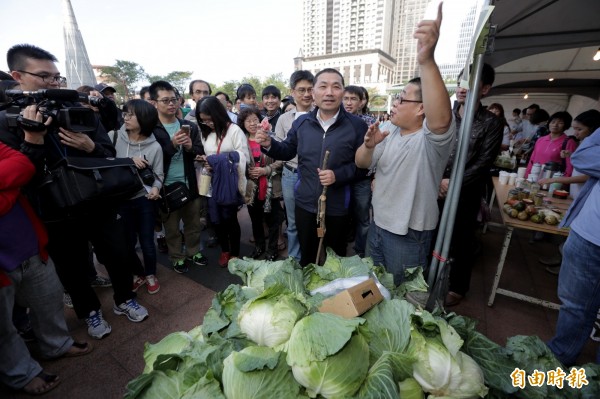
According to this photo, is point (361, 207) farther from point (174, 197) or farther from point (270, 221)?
point (174, 197)

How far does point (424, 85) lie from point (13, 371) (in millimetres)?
3167

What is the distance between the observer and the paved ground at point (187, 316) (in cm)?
222

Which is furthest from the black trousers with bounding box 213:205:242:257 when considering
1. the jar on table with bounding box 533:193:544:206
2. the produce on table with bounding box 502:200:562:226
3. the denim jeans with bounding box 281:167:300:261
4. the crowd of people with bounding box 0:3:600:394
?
the jar on table with bounding box 533:193:544:206

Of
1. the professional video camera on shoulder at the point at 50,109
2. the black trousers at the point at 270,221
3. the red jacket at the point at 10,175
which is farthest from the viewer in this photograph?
the black trousers at the point at 270,221

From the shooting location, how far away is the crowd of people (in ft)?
6.16

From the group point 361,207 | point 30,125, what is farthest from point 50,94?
point 361,207

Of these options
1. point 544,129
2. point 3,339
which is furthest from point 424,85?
point 544,129

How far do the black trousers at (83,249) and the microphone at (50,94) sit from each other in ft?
2.89

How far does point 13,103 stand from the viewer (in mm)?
1886

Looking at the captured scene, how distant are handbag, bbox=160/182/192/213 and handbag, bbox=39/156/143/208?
0.96m


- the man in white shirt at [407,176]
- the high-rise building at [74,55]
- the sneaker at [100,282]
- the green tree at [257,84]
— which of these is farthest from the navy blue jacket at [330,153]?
the green tree at [257,84]

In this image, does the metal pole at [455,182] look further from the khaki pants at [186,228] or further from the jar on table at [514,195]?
the khaki pants at [186,228]

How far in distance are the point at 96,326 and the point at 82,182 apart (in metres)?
1.41

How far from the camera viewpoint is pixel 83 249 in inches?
97.0
